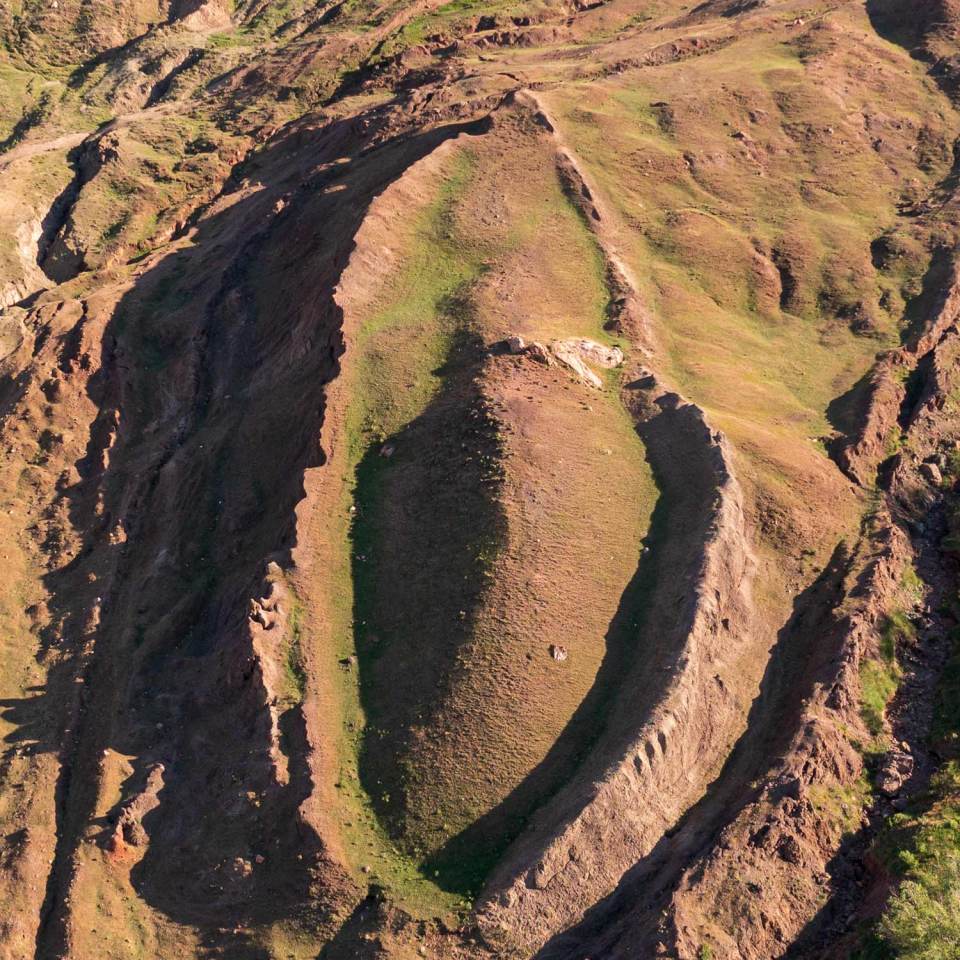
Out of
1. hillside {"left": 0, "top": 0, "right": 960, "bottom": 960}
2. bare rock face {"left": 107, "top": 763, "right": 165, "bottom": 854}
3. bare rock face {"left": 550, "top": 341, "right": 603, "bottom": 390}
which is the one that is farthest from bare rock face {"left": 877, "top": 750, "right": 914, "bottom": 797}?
bare rock face {"left": 107, "top": 763, "right": 165, "bottom": 854}

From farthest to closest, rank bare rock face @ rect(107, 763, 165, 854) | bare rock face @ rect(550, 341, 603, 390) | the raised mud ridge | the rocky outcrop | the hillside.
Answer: bare rock face @ rect(550, 341, 603, 390), the rocky outcrop, bare rock face @ rect(107, 763, 165, 854), the hillside, the raised mud ridge

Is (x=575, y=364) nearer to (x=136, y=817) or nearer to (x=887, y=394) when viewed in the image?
(x=887, y=394)

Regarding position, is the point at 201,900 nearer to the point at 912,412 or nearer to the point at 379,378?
the point at 379,378

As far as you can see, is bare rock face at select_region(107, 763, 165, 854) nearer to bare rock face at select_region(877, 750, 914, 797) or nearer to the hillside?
the hillside

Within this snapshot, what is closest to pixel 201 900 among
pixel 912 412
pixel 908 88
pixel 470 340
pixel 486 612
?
pixel 486 612

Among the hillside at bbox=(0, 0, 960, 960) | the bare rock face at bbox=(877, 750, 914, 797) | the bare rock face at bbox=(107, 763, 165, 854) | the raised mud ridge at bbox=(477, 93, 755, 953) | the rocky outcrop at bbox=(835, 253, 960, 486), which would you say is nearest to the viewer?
the raised mud ridge at bbox=(477, 93, 755, 953)

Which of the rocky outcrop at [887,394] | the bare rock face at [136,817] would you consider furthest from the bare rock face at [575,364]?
the bare rock face at [136,817]
